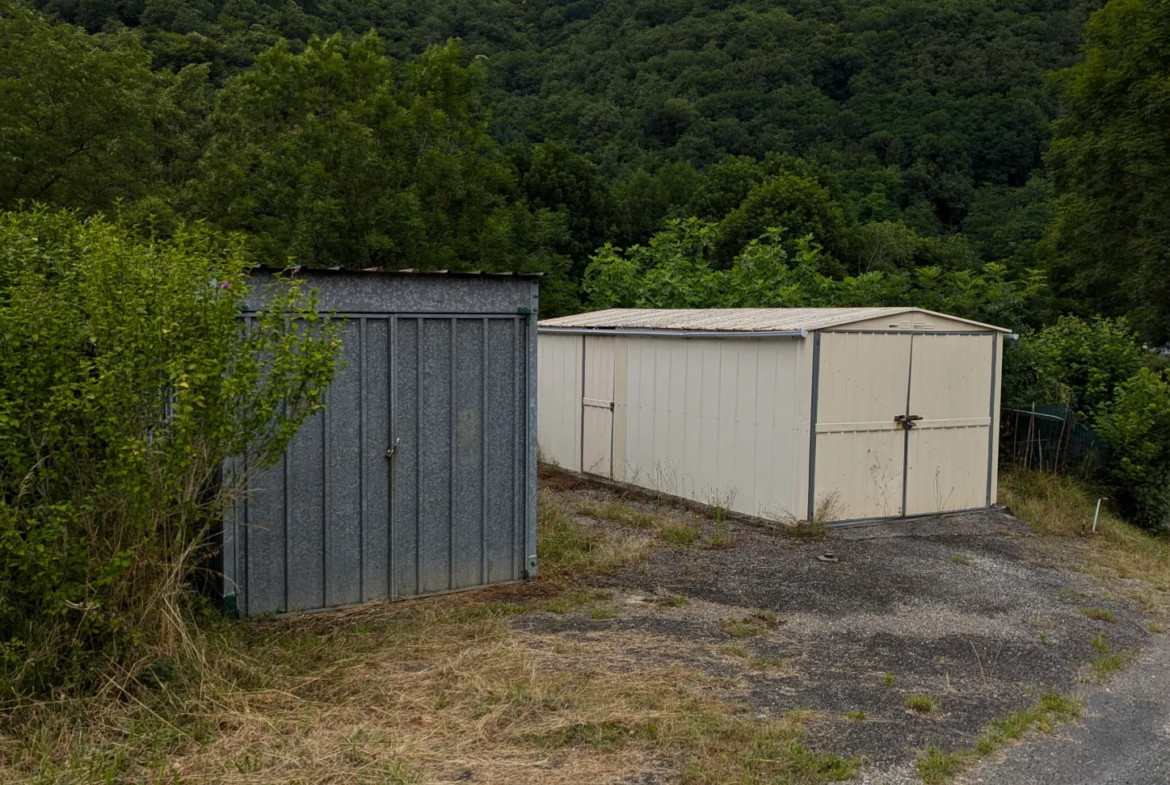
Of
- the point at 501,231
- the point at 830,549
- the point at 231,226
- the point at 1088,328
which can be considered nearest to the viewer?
the point at 830,549

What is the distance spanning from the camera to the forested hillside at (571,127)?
2083 cm

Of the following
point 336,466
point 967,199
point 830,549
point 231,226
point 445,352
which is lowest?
point 830,549

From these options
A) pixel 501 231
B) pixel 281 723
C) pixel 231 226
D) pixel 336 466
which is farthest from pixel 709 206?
pixel 281 723

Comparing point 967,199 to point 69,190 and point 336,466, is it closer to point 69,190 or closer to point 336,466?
point 69,190

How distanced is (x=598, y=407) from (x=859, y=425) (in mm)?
3710

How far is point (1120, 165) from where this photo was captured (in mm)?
21719

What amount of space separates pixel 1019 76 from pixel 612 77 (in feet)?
64.7

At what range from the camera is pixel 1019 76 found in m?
48.9

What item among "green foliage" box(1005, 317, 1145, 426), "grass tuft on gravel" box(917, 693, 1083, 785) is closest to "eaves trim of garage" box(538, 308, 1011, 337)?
"green foliage" box(1005, 317, 1145, 426)

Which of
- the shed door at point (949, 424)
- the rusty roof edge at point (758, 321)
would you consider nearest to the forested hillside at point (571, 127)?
the rusty roof edge at point (758, 321)

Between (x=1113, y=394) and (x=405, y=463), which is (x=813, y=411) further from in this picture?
(x=1113, y=394)

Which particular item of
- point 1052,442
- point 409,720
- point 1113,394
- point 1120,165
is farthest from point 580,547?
point 1120,165

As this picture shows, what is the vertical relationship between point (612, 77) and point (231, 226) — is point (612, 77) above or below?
above

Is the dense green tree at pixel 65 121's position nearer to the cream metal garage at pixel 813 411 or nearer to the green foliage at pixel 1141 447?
the cream metal garage at pixel 813 411
